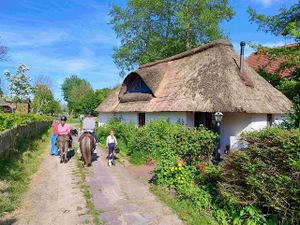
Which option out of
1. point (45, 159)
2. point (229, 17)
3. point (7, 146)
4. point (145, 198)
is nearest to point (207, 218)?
point (145, 198)

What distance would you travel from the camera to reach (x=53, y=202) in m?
7.62

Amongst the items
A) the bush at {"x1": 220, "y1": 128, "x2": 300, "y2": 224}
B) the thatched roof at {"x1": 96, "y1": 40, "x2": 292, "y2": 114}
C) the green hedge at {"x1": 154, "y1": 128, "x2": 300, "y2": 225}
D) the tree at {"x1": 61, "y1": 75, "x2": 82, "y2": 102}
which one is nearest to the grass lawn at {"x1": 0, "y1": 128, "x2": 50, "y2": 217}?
the green hedge at {"x1": 154, "y1": 128, "x2": 300, "y2": 225}

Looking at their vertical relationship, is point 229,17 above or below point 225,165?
above

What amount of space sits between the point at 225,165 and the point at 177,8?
27.1 meters

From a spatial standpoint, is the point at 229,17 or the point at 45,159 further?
the point at 229,17

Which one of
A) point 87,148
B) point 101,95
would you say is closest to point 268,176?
point 87,148

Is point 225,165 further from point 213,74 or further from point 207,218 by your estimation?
point 213,74

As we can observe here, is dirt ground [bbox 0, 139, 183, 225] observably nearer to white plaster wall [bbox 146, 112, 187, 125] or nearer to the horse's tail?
the horse's tail

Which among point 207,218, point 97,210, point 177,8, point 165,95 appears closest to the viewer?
point 207,218

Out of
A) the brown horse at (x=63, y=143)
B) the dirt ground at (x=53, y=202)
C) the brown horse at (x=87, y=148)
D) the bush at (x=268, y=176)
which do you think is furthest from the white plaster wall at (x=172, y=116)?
the bush at (x=268, y=176)

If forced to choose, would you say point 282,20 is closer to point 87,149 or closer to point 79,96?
point 87,149

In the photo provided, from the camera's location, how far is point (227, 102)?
14469 mm

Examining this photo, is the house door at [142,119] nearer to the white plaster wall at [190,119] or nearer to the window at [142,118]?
the window at [142,118]

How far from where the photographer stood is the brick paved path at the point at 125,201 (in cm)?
649
